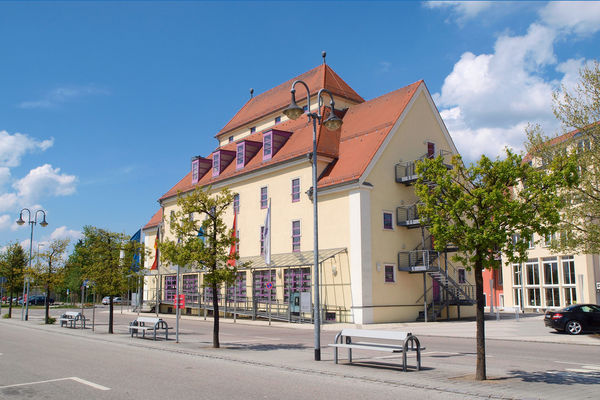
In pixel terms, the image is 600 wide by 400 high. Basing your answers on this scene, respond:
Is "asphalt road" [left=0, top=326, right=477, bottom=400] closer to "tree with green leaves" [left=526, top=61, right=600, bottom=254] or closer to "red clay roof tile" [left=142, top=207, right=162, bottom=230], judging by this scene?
"tree with green leaves" [left=526, top=61, right=600, bottom=254]

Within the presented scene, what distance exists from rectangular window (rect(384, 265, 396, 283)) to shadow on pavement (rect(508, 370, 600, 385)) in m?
18.4

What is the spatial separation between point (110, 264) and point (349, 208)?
43.2ft

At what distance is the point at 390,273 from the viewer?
3044 cm

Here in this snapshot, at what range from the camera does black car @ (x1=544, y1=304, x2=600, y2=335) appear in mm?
22094

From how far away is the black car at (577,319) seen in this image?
22.1 m

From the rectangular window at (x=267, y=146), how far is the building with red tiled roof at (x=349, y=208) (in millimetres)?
78

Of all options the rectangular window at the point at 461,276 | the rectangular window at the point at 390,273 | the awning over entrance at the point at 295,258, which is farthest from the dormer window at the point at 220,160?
the rectangular window at the point at 461,276

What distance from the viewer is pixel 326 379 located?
1090 centimetres

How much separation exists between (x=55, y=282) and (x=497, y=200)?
29.6 m

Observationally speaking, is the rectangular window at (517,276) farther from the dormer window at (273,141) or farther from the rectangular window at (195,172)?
the rectangular window at (195,172)

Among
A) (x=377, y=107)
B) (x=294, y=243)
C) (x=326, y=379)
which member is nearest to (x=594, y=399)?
(x=326, y=379)

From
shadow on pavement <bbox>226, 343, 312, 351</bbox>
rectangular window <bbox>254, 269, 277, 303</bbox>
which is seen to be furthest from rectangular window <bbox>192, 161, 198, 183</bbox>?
shadow on pavement <bbox>226, 343, 312, 351</bbox>

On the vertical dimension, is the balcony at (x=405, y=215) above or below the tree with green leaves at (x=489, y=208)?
above

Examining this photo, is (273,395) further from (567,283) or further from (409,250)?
(567,283)
